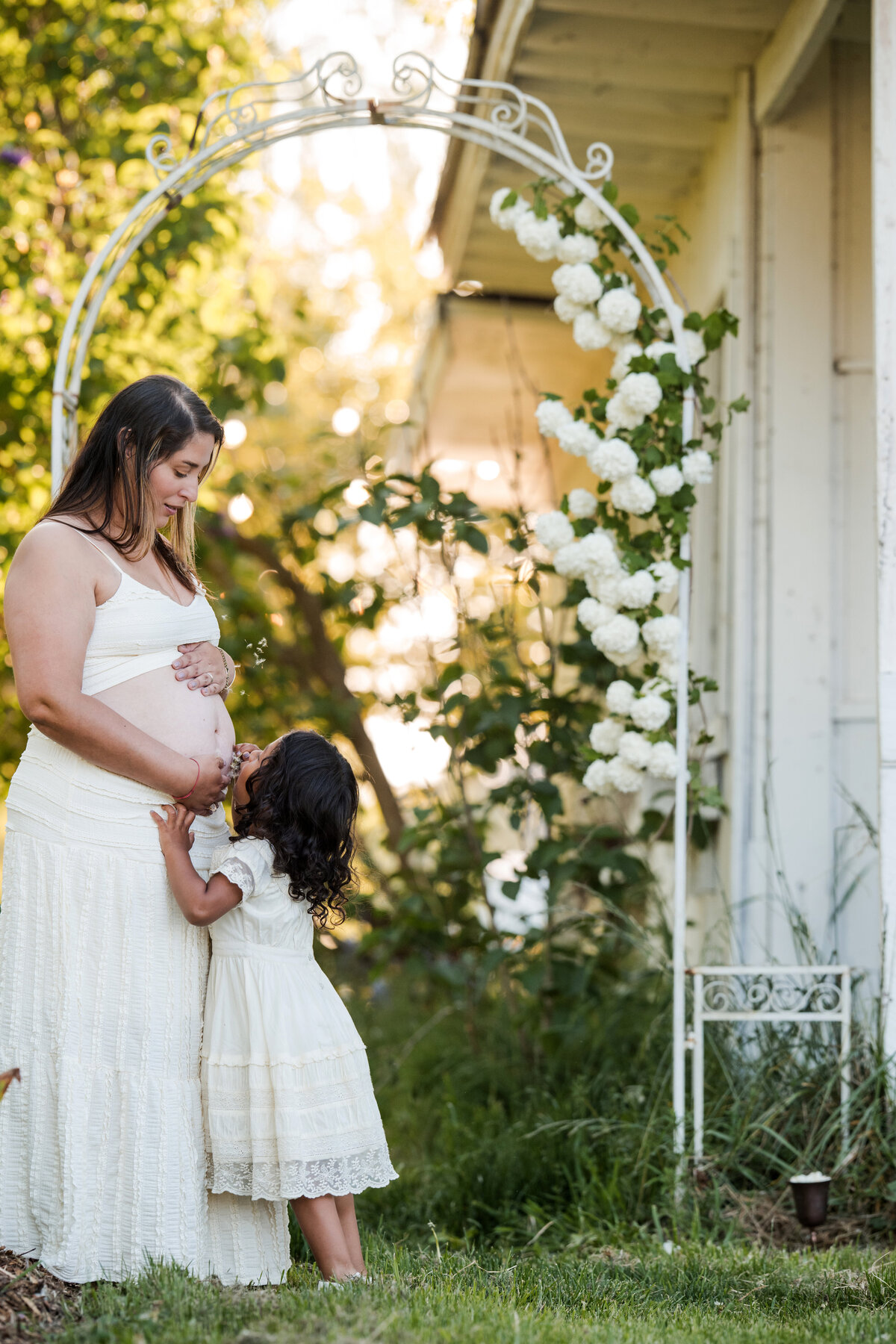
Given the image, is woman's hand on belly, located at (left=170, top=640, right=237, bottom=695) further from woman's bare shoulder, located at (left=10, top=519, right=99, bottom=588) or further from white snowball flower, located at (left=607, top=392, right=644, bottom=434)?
white snowball flower, located at (left=607, top=392, right=644, bottom=434)

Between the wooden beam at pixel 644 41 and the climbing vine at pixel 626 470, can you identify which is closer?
the climbing vine at pixel 626 470

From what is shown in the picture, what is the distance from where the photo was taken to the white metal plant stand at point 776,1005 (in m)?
3.19

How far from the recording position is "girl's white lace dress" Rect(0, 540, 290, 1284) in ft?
7.52

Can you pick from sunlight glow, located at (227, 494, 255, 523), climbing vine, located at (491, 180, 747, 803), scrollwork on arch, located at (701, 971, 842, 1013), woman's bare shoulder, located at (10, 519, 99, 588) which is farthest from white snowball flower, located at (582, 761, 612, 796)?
sunlight glow, located at (227, 494, 255, 523)

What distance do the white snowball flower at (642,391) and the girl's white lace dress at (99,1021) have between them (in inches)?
61.0

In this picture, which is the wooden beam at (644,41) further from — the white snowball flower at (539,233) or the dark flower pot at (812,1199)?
the dark flower pot at (812,1199)

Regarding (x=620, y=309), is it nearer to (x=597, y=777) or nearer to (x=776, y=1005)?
(x=597, y=777)

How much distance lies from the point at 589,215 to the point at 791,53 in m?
0.88

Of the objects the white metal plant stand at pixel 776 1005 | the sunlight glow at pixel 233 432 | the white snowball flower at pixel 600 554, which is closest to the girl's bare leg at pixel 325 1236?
the white metal plant stand at pixel 776 1005

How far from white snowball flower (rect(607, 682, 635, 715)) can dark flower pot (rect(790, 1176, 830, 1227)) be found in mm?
1241

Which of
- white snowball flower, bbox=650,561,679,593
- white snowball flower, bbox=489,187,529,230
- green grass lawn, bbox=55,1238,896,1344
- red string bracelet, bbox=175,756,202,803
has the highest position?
white snowball flower, bbox=489,187,529,230

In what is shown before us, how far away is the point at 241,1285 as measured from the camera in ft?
7.78

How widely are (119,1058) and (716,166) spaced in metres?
3.78

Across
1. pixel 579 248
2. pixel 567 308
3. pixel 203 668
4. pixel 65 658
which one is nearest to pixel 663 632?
pixel 567 308
